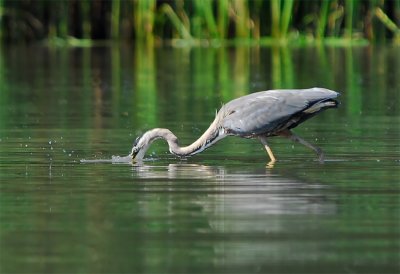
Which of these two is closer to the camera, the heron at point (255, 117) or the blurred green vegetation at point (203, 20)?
the heron at point (255, 117)

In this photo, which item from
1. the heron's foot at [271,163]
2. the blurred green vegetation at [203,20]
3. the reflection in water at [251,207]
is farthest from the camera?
the blurred green vegetation at [203,20]

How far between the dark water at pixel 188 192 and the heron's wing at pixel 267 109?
0.29m

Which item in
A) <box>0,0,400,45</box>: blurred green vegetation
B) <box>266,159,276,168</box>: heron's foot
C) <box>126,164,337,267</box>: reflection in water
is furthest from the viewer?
<box>0,0,400,45</box>: blurred green vegetation

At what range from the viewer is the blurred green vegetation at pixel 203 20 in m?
31.7

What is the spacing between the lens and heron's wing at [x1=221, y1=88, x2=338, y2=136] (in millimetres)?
11203

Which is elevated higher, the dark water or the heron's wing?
the heron's wing

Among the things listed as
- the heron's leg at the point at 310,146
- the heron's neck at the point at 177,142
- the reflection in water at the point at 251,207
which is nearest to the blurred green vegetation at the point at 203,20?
the heron's leg at the point at 310,146

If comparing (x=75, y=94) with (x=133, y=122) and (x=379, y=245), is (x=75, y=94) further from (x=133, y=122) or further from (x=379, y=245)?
(x=379, y=245)

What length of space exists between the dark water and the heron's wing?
0.29 m

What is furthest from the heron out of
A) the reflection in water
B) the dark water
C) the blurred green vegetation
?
the blurred green vegetation

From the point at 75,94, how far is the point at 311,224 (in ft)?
40.8

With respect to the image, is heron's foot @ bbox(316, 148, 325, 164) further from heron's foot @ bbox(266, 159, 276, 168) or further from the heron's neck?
the heron's neck

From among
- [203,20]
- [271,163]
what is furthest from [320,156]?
[203,20]

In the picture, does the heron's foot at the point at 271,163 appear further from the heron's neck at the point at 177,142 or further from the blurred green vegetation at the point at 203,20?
the blurred green vegetation at the point at 203,20
